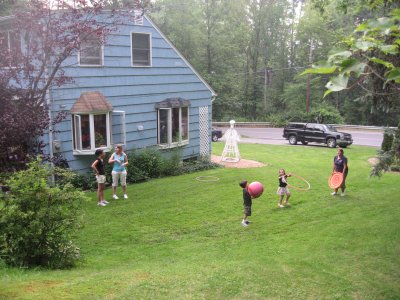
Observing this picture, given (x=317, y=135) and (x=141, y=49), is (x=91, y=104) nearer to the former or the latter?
(x=141, y=49)

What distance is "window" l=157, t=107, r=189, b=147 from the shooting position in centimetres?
1678

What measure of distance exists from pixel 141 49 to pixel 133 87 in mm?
1441

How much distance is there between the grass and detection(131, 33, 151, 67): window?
173 inches

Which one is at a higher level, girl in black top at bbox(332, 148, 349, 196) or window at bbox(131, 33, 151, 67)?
window at bbox(131, 33, 151, 67)

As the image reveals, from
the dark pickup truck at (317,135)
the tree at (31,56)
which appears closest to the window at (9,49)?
the tree at (31,56)

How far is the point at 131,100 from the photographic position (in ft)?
50.5

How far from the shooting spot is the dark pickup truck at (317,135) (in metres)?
27.1

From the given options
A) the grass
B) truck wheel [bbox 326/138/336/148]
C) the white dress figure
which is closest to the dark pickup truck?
truck wheel [bbox 326/138/336/148]

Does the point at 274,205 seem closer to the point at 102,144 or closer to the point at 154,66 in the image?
the point at 102,144

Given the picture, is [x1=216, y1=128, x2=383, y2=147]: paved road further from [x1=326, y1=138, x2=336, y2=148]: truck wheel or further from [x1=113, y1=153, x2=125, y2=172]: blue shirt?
[x1=113, y1=153, x2=125, y2=172]: blue shirt

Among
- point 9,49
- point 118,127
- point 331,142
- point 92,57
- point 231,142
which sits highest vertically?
point 92,57

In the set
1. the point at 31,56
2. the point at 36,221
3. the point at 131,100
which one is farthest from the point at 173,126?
the point at 36,221

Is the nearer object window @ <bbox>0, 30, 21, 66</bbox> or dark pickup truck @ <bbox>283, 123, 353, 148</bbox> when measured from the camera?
window @ <bbox>0, 30, 21, 66</bbox>

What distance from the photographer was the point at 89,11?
10.1 metres
